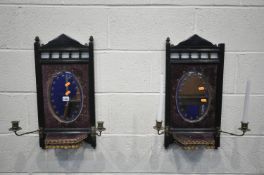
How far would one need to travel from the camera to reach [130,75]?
1.14m

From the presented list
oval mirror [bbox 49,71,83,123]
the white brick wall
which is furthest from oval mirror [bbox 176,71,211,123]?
oval mirror [bbox 49,71,83,123]

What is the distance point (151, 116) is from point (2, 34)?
820 mm

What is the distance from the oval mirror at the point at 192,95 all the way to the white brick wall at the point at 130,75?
116 mm

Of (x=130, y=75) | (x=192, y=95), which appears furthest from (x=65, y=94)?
(x=192, y=95)

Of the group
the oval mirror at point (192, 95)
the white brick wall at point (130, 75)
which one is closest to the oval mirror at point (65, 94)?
the white brick wall at point (130, 75)

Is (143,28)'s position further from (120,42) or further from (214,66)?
(214,66)

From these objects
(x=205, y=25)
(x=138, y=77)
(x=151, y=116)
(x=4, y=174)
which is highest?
(x=205, y=25)

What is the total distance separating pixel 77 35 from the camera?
3.65 feet

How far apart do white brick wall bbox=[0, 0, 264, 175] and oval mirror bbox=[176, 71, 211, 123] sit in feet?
0.38

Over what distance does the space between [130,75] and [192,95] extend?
31 cm

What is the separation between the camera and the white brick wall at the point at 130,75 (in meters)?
1.10

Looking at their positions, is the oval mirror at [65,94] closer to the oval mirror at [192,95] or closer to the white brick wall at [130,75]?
the white brick wall at [130,75]

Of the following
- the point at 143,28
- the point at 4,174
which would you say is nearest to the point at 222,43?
the point at 143,28

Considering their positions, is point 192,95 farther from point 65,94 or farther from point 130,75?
point 65,94
